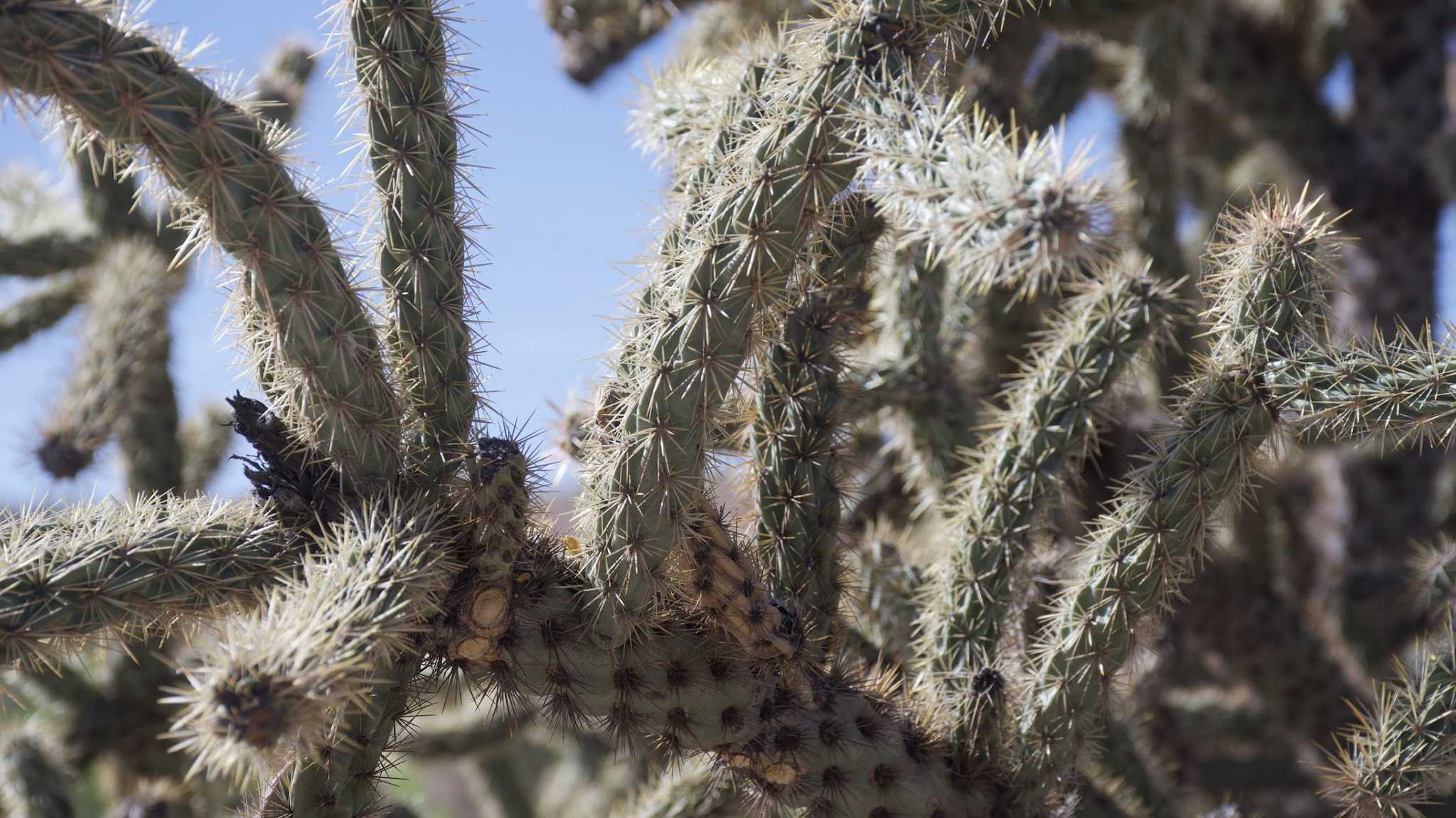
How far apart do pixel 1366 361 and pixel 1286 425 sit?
227mm

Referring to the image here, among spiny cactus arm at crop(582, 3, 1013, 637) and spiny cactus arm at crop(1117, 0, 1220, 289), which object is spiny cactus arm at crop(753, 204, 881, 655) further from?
spiny cactus arm at crop(1117, 0, 1220, 289)

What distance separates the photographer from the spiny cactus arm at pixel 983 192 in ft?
6.32

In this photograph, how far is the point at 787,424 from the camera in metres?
3.00

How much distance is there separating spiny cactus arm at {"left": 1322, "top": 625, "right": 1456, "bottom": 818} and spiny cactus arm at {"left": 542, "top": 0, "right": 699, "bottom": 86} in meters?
3.66

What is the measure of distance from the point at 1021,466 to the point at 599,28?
3240 mm

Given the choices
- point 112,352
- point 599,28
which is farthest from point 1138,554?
point 112,352

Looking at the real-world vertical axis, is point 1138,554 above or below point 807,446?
below

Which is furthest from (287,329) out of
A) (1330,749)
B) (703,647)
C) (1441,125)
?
(1441,125)

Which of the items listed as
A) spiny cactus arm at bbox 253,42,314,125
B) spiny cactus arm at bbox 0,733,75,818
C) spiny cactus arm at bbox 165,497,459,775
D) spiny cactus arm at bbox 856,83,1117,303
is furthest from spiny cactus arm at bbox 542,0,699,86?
spiny cactus arm at bbox 0,733,75,818

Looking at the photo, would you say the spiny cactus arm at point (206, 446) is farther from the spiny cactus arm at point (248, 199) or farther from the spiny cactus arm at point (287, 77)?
the spiny cactus arm at point (248, 199)

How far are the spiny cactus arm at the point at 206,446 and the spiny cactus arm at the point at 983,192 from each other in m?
4.38

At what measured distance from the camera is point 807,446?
9.82 feet

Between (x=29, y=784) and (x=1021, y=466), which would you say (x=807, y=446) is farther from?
(x=29, y=784)

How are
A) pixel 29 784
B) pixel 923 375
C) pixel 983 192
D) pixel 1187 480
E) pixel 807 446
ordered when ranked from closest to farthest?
pixel 983 192, pixel 1187 480, pixel 807 446, pixel 923 375, pixel 29 784
